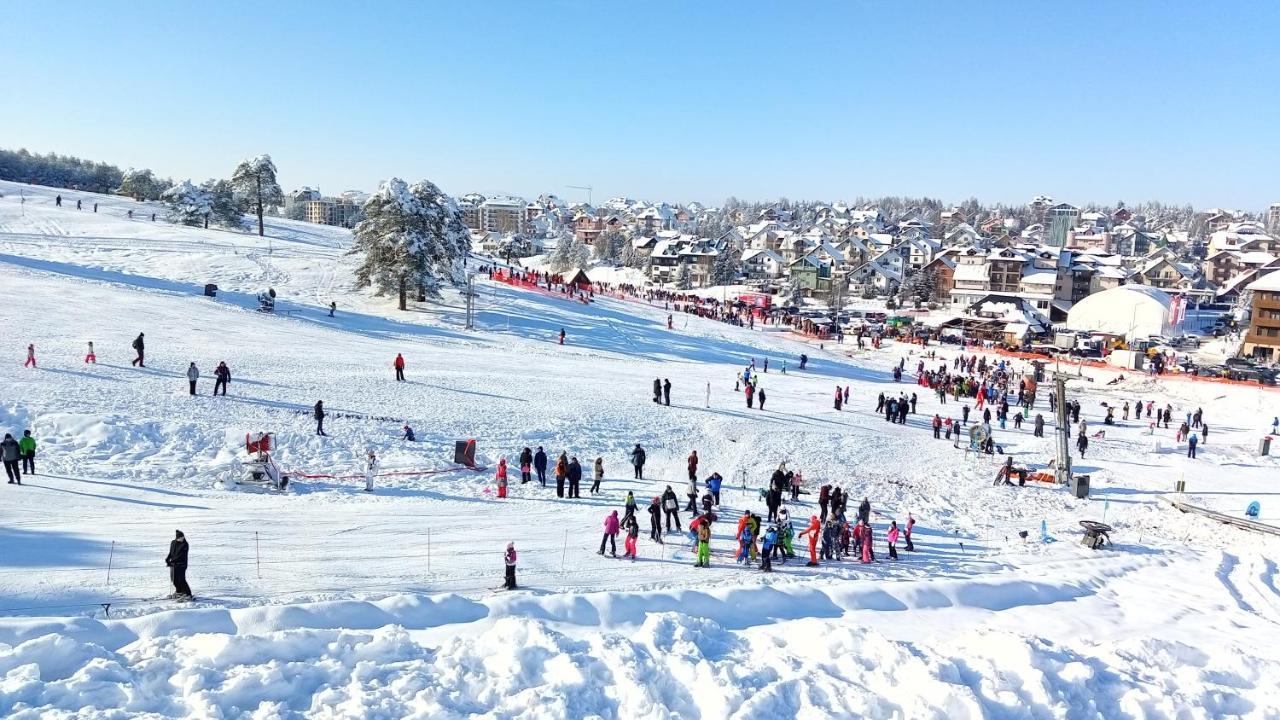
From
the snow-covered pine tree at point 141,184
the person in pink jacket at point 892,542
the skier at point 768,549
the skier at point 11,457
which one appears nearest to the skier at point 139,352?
the skier at point 11,457

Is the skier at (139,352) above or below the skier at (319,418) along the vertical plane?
above

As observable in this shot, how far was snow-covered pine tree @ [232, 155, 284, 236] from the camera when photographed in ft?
202

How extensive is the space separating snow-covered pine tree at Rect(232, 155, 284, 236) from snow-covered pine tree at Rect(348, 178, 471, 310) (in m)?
25.5

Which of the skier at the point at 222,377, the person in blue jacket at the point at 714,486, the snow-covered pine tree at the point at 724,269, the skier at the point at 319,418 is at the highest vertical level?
the snow-covered pine tree at the point at 724,269

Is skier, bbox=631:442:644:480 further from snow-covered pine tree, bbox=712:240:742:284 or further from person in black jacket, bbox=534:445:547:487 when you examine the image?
snow-covered pine tree, bbox=712:240:742:284

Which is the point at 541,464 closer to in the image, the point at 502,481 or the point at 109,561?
the point at 502,481

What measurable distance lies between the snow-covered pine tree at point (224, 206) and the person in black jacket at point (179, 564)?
2357 inches

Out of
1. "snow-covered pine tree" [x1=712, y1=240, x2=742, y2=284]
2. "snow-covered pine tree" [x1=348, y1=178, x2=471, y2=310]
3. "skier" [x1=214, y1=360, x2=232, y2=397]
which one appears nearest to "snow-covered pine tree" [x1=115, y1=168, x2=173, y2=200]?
Answer: "snow-covered pine tree" [x1=348, y1=178, x2=471, y2=310]

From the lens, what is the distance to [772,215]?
189625mm

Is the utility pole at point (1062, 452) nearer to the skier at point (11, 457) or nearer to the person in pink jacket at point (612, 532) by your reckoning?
the person in pink jacket at point (612, 532)

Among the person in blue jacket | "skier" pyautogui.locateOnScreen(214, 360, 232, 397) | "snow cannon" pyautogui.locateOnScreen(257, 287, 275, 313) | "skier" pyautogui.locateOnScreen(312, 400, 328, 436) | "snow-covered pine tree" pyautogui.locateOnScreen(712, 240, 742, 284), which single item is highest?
"snow-covered pine tree" pyautogui.locateOnScreen(712, 240, 742, 284)

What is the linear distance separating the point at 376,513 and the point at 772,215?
18127 cm

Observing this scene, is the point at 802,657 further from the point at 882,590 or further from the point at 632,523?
the point at 632,523

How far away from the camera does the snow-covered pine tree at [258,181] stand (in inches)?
2424
